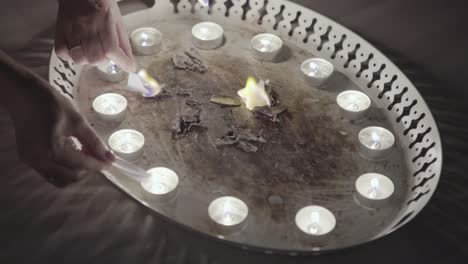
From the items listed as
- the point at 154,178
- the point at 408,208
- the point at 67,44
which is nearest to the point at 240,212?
the point at 154,178

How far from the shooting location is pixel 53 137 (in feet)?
3.76

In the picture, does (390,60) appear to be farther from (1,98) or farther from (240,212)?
(1,98)

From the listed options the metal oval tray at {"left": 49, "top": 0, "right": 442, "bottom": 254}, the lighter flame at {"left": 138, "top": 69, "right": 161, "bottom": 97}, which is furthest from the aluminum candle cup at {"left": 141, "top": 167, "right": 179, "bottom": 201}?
the lighter flame at {"left": 138, "top": 69, "right": 161, "bottom": 97}

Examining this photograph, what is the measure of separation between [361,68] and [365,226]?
0.59m

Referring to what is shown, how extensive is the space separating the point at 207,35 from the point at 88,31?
1.45 ft

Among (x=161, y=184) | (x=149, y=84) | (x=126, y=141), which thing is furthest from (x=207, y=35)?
(x=161, y=184)

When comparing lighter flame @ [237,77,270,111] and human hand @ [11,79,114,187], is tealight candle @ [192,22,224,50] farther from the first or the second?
human hand @ [11,79,114,187]

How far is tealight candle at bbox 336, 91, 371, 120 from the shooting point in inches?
62.3

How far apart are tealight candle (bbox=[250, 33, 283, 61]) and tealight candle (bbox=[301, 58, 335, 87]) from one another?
0.35 ft

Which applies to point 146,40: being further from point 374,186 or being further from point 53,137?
point 374,186

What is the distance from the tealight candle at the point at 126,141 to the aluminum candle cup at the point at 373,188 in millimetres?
587

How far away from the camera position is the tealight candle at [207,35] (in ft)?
5.81

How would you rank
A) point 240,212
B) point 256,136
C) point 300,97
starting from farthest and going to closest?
point 300,97 < point 256,136 < point 240,212

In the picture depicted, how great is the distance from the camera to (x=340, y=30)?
5.75 feet
